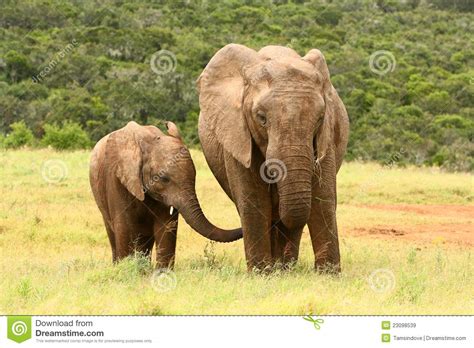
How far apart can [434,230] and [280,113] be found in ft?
24.7

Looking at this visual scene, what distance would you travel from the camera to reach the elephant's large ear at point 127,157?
930cm

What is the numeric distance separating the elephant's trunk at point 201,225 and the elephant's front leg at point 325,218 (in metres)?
0.81

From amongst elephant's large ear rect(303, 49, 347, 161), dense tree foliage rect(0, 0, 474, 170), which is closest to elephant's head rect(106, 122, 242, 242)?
elephant's large ear rect(303, 49, 347, 161)

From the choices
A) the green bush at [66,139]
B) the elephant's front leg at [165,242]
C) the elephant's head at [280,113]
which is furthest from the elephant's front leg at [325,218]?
the green bush at [66,139]

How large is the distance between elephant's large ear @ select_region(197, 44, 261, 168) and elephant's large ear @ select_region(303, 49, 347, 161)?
52 cm

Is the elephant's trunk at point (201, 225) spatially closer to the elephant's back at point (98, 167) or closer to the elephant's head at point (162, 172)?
the elephant's head at point (162, 172)

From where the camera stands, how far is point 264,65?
8.09 meters

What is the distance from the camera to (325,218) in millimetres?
8578

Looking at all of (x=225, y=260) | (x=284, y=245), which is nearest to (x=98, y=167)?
(x=225, y=260)

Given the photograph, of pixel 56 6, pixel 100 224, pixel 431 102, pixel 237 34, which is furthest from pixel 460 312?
pixel 56 6

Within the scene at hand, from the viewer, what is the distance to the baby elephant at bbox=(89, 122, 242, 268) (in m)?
9.13

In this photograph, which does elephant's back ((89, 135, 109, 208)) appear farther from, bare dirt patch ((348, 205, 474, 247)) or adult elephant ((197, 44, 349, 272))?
bare dirt patch ((348, 205, 474, 247))

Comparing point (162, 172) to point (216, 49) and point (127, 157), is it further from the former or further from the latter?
point (216, 49)
